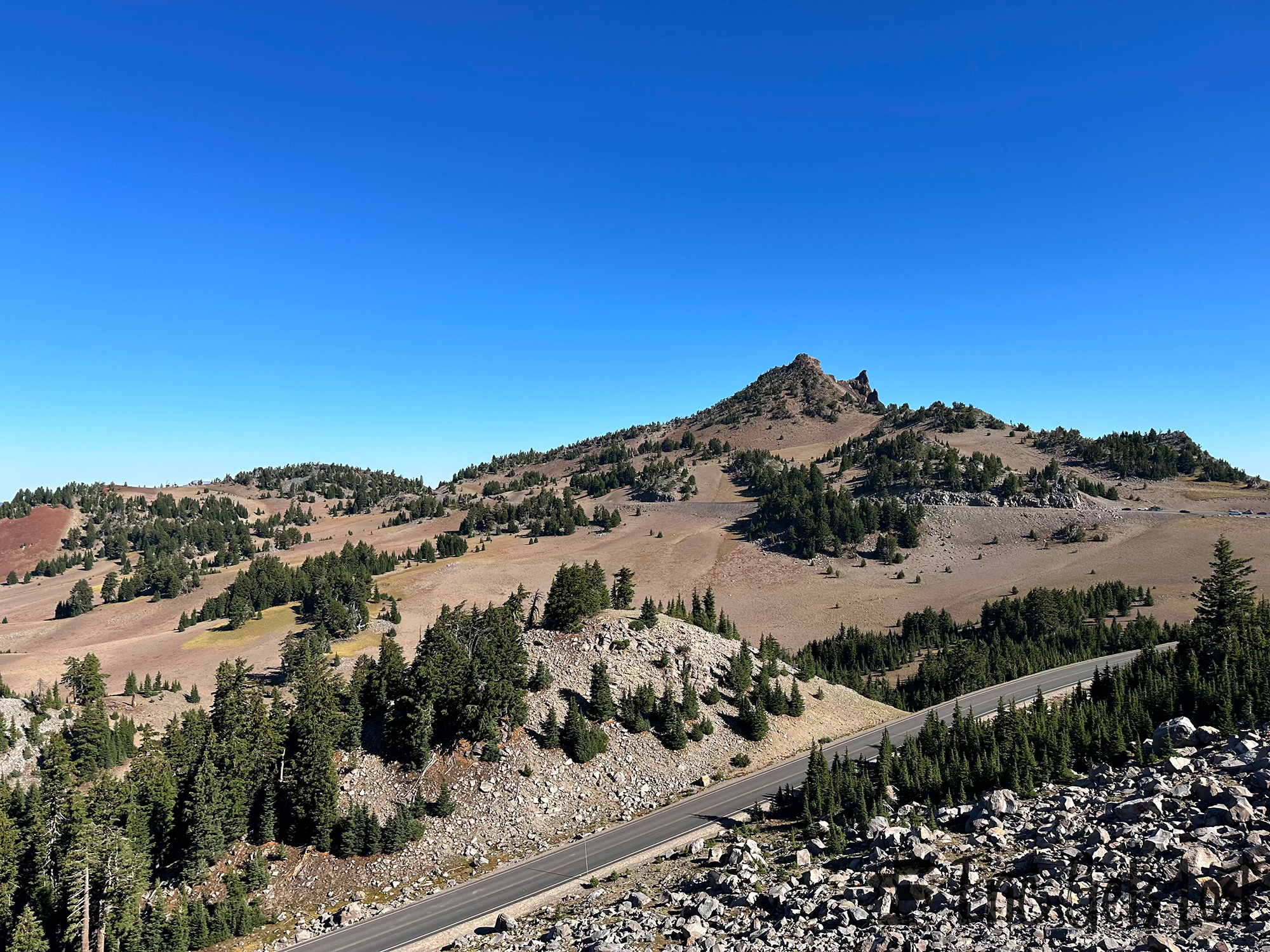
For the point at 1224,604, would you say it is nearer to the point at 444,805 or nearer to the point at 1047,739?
the point at 1047,739

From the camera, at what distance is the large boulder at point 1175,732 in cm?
5438

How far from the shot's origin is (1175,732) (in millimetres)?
55062

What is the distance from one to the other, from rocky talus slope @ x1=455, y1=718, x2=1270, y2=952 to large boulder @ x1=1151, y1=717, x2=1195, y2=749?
0.21 meters

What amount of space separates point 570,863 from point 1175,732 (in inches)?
2034

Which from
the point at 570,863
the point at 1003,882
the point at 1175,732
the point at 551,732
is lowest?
the point at 570,863

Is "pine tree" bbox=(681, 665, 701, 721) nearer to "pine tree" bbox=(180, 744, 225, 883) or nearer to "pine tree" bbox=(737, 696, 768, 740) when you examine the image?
"pine tree" bbox=(737, 696, 768, 740)

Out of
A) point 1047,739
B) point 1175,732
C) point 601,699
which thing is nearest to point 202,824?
point 601,699

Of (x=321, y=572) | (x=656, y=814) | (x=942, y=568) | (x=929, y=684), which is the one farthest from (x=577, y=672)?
(x=942, y=568)

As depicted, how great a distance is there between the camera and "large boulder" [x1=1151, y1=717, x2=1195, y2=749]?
178ft

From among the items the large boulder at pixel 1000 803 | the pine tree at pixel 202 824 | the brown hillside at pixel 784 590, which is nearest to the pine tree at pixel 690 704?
the large boulder at pixel 1000 803

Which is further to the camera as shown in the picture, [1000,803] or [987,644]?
A: [987,644]

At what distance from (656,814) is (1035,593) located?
106917mm

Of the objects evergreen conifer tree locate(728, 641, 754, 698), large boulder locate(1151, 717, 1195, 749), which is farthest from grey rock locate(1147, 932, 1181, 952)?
evergreen conifer tree locate(728, 641, 754, 698)

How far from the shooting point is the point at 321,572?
567 ft
